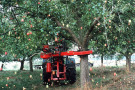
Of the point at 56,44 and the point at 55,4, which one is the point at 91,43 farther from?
the point at 55,4

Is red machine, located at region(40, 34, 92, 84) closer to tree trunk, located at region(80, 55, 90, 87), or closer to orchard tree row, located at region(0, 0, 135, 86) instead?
tree trunk, located at region(80, 55, 90, 87)

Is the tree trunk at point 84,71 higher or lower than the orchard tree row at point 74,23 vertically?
lower

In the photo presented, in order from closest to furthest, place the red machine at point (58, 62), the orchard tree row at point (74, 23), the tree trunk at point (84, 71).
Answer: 1. the orchard tree row at point (74, 23)
2. the tree trunk at point (84, 71)
3. the red machine at point (58, 62)

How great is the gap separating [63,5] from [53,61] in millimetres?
3254

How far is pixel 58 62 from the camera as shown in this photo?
9.62m

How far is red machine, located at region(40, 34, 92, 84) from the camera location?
8.85 meters

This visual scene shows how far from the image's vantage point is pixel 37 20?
750cm

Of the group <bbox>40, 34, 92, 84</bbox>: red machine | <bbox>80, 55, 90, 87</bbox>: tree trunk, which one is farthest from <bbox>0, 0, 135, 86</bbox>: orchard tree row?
<bbox>40, 34, 92, 84</bbox>: red machine

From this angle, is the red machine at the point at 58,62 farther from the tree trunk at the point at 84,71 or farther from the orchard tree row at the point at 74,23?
the orchard tree row at the point at 74,23

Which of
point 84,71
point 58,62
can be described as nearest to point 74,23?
point 84,71

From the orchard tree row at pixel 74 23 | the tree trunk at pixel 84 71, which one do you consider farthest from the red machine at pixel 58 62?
the orchard tree row at pixel 74 23

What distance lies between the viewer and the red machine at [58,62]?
8.85 meters

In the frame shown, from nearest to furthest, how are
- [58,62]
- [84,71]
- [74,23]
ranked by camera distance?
[74,23], [84,71], [58,62]

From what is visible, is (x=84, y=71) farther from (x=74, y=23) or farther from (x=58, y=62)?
(x=74, y=23)
